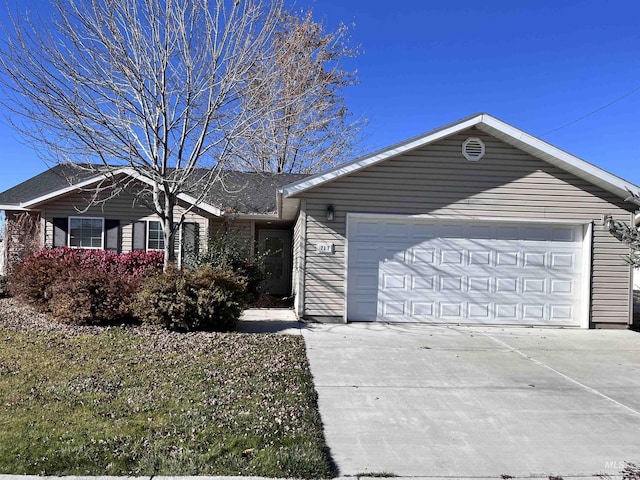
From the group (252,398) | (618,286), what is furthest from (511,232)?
(252,398)

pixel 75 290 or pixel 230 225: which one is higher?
pixel 230 225

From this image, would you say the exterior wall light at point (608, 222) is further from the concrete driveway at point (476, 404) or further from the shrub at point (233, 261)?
the shrub at point (233, 261)

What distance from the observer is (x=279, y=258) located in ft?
48.4

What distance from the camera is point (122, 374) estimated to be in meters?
5.26

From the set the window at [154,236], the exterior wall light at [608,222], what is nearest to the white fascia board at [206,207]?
the window at [154,236]

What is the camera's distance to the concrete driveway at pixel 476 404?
3.58 m

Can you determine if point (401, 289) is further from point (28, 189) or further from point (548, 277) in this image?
point (28, 189)

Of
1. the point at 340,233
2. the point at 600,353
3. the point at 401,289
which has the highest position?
the point at 340,233

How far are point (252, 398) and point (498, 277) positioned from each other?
6.85m

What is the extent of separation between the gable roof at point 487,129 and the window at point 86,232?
7.05 metres

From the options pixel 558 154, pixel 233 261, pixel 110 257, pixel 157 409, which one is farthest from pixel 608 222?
pixel 110 257

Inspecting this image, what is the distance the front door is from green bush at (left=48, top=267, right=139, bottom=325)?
652 centimetres

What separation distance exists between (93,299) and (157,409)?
4.68 meters

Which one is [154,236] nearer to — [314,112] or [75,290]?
[75,290]
